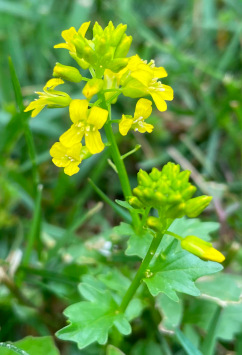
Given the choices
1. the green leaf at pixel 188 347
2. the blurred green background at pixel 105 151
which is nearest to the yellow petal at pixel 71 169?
the blurred green background at pixel 105 151

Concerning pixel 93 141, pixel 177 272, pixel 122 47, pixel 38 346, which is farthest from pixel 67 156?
pixel 38 346

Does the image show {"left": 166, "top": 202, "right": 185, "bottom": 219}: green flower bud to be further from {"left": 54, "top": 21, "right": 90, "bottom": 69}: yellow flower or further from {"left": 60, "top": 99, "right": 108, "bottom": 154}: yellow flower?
{"left": 54, "top": 21, "right": 90, "bottom": 69}: yellow flower

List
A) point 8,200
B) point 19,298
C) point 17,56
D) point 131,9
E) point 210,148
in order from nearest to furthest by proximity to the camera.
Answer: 1. point 19,298
2. point 8,200
3. point 210,148
4. point 17,56
5. point 131,9

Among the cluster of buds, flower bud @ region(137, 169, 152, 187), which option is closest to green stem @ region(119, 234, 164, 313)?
the cluster of buds

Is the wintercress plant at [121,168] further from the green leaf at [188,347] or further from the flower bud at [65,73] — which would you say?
the green leaf at [188,347]

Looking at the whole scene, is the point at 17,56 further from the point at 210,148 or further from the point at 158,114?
the point at 210,148

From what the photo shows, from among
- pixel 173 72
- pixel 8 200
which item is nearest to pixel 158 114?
pixel 173 72
